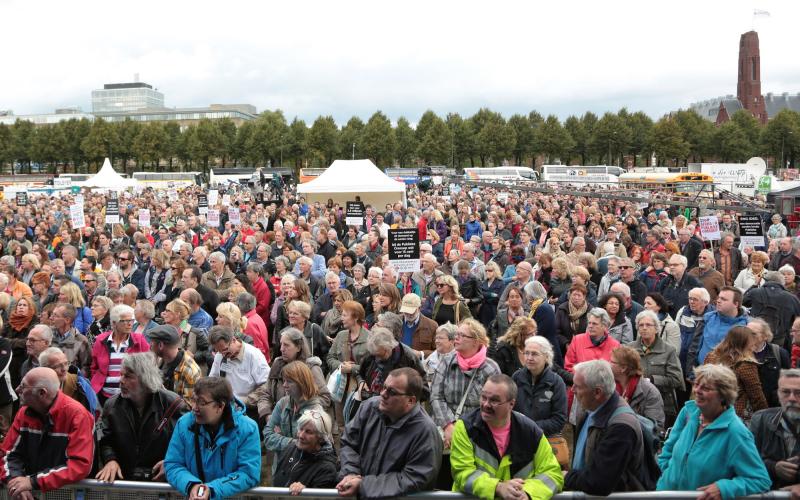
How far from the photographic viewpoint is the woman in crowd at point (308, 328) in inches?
258

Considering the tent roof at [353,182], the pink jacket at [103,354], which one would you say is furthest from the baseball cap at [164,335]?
the tent roof at [353,182]

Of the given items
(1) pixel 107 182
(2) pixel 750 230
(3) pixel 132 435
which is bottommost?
(3) pixel 132 435

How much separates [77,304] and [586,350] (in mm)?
5328

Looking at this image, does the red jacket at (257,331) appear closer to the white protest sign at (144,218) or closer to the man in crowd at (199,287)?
the man in crowd at (199,287)

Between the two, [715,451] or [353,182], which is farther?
[353,182]

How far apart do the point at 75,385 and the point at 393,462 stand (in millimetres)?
2550

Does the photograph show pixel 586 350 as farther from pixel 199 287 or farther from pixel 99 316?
pixel 99 316

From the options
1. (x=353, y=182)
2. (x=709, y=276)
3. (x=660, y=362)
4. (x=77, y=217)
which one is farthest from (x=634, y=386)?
(x=353, y=182)

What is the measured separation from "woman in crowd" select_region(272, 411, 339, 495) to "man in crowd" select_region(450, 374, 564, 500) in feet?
2.83

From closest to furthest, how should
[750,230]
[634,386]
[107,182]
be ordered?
[634,386]
[750,230]
[107,182]

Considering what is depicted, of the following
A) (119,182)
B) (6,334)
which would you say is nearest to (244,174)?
(119,182)

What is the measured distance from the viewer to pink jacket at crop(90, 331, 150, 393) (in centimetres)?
578

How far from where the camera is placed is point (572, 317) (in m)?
7.07

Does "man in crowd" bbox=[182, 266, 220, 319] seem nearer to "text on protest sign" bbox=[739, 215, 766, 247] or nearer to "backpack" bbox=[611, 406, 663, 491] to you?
"backpack" bbox=[611, 406, 663, 491]
